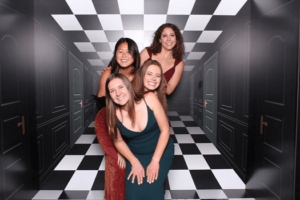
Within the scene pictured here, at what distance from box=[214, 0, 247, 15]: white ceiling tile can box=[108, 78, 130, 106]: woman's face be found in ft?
4.60

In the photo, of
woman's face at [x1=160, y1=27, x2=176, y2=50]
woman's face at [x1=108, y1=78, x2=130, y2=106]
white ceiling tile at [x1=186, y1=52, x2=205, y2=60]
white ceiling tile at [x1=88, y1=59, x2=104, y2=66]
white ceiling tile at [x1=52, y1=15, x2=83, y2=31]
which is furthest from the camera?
white ceiling tile at [x1=88, y1=59, x2=104, y2=66]

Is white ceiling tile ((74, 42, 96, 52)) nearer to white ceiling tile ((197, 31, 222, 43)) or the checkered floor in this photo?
the checkered floor

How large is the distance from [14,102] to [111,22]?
1.41 metres

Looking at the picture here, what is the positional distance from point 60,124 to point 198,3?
2004 millimetres

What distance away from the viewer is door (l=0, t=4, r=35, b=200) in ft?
4.50

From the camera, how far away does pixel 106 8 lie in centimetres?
214

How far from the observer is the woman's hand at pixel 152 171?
118 centimetres

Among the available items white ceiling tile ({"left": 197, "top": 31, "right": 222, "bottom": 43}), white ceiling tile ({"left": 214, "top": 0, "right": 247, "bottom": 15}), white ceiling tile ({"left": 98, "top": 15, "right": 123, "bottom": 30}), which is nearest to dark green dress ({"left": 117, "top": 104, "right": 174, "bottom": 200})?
white ceiling tile ({"left": 214, "top": 0, "right": 247, "bottom": 15})

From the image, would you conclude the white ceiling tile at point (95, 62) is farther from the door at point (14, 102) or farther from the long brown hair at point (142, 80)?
the long brown hair at point (142, 80)

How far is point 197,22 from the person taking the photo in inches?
97.9

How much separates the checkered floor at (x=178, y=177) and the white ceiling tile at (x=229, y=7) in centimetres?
162

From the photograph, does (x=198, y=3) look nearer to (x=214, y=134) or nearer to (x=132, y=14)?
(x=132, y=14)

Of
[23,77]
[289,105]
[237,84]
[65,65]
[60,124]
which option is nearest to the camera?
[289,105]

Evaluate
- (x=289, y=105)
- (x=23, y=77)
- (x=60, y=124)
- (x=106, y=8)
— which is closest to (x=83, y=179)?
(x=60, y=124)
